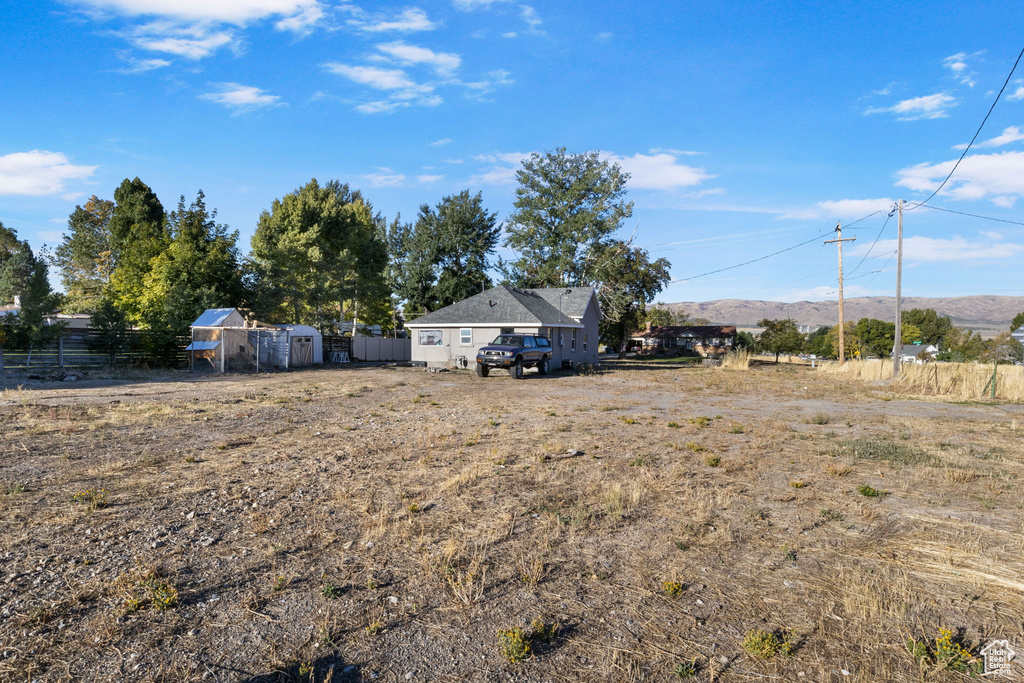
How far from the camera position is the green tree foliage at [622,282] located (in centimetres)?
4816

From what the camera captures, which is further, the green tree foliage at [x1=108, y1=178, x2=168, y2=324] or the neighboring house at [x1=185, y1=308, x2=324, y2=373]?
the green tree foliage at [x1=108, y1=178, x2=168, y2=324]

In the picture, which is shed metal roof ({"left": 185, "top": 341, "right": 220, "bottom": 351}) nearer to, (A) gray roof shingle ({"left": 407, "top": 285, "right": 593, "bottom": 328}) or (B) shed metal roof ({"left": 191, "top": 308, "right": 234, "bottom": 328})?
(B) shed metal roof ({"left": 191, "top": 308, "right": 234, "bottom": 328})

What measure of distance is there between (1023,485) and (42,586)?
35.3 ft

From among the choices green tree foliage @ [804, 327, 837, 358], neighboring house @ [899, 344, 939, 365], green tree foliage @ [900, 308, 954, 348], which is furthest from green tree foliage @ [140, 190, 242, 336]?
green tree foliage @ [900, 308, 954, 348]

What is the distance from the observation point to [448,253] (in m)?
50.4

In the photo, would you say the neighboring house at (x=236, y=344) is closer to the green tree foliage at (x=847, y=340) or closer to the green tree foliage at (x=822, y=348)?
the green tree foliage at (x=847, y=340)

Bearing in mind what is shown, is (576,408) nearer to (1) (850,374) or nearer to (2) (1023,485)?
(2) (1023,485)

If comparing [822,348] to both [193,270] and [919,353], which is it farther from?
[193,270]

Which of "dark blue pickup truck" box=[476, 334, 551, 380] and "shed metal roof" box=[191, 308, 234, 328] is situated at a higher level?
"shed metal roof" box=[191, 308, 234, 328]

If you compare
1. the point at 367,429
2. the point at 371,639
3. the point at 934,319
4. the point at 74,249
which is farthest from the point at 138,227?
the point at 934,319

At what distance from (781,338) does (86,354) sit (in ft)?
193

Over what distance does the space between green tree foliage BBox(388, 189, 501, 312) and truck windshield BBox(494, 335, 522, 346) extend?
2195 cm

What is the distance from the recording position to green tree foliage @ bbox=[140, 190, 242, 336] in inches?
1196

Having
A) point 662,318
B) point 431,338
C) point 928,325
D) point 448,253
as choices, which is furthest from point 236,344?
point 928,325
